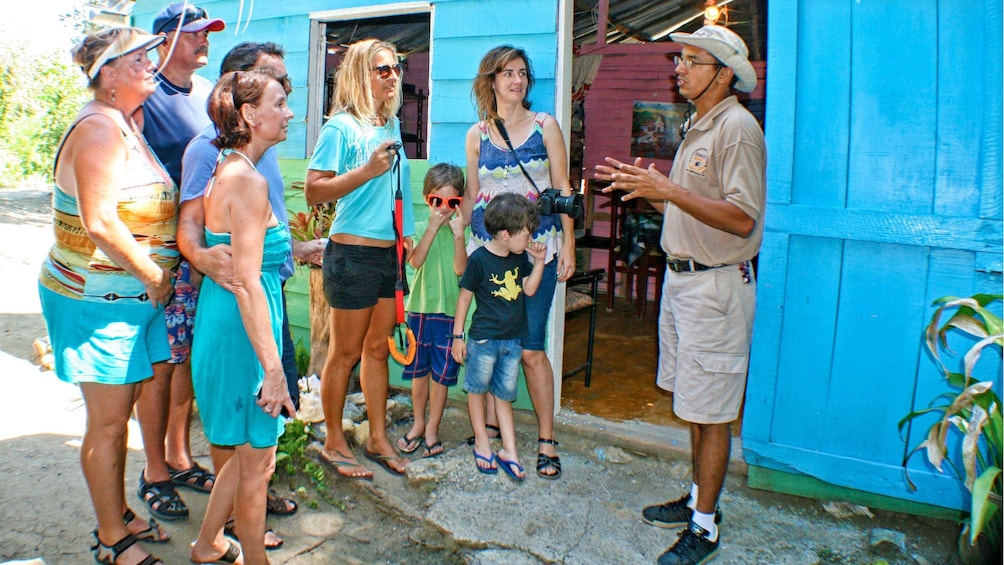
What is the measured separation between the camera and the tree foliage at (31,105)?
1447 centimetres

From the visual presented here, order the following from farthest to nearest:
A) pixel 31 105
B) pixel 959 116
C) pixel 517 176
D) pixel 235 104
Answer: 1. pixel 31 105
2. pixel 517 176
3. pixel 959 116
4. pixel 235 104

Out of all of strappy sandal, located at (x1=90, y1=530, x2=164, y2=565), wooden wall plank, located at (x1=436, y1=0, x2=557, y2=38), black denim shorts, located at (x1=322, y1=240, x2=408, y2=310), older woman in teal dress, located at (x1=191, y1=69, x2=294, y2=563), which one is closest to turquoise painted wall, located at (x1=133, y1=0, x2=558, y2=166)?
wooden wall plank, located at (x1=436, y1=0, x2=557, y2=38)

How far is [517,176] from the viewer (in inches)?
127

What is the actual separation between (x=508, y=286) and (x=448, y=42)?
1.65 metres

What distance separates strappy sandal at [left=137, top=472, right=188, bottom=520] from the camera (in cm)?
288

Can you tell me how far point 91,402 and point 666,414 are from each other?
2947 millimetres

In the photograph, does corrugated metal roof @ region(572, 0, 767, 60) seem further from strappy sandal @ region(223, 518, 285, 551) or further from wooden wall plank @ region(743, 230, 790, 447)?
strappy sandal @ region(223, 518, 285, 551)

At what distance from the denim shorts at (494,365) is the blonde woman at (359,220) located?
417mm

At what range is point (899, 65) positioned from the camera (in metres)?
2.66

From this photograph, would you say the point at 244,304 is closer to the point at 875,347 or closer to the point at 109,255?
the point at 109,255

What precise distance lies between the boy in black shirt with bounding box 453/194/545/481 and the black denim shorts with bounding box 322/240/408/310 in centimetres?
37

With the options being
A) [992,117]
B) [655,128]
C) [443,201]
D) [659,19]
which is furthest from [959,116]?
[659,19]

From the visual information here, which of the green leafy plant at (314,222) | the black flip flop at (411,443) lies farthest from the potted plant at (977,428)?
the green leafy plant at (314,222)

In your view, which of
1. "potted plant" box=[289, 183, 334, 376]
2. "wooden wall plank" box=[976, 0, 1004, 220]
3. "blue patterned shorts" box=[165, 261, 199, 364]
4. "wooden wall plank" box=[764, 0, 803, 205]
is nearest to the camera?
"wooden wall plank" box=[976, 0, 1004, 220]
